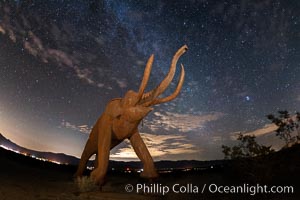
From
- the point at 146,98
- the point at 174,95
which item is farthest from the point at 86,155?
the point at 174,95

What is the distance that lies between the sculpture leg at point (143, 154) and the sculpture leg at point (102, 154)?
1.20m

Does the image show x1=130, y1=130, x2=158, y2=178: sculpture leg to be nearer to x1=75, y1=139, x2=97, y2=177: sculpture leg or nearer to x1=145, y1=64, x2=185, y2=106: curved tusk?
x1=145, y1=64, x2=185, y2=106: curved tusk

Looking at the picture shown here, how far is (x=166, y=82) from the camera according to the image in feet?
32.7

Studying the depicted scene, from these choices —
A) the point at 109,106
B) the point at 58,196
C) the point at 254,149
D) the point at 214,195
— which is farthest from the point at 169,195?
the point at 254,149

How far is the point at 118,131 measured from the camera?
35.7 ft

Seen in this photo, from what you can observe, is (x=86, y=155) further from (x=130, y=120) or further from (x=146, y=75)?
(x=146, y=75)

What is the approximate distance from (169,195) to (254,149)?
572cm

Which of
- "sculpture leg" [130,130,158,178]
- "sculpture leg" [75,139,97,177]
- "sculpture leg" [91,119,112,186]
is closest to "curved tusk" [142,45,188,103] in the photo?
"sculpture leg" [130,130,158,178]

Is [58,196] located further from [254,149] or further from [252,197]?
[254,149]

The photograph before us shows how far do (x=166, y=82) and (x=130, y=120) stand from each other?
6.84ft

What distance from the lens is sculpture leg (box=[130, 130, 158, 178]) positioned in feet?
35.2

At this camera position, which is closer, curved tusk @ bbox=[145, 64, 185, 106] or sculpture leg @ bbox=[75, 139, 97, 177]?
curved tusk @ bbox=[145, 64, 185, 106]

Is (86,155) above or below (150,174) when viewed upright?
above

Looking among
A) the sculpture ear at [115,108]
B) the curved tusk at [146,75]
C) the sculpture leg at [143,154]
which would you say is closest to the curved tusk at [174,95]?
the curved tusk at [146,75]
